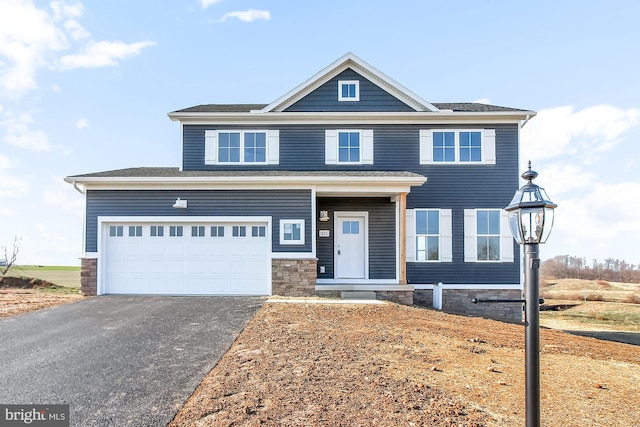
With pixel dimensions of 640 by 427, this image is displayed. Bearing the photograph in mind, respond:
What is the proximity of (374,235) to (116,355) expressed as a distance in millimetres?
8522

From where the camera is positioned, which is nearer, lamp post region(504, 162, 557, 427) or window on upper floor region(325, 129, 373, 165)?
lamp post region(504, 162, 557, 427)

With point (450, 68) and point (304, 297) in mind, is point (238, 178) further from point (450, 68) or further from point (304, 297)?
point (450, 68)

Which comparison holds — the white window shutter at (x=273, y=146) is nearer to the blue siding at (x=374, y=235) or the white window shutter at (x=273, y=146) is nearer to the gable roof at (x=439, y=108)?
the gable roof at (x=439, y=108)

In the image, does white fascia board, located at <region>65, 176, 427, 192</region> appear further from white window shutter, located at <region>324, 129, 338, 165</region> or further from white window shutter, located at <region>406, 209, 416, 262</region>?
white window shutter, located at <region>324, 129, 338, 165</region>

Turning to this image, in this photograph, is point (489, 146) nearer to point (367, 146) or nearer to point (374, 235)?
point (367, 146)

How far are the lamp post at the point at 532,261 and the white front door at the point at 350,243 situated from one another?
9.66m

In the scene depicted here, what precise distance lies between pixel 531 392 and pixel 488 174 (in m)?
10.6


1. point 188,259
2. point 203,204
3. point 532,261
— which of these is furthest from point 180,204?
point 532,261

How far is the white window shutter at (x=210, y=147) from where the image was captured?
42.1 feet

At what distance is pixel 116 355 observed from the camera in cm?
560

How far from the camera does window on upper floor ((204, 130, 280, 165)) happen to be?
1279 centimetres

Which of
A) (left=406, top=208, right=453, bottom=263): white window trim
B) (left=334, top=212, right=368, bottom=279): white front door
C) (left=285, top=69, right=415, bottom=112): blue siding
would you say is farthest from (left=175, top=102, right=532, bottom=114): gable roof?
(left=334, top=212, right=368, bottom=279): white front door

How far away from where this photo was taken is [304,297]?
1070cm

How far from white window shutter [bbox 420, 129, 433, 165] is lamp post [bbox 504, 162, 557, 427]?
981 cm
